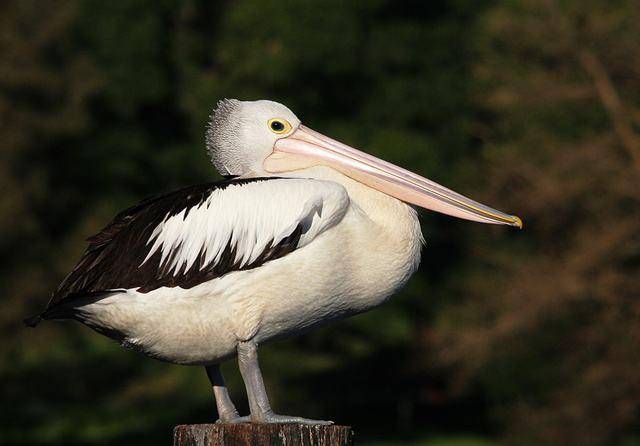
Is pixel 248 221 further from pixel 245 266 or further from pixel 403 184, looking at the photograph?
pixel 403 184

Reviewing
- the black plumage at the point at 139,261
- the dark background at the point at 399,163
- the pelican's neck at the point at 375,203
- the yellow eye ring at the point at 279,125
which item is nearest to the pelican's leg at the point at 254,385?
the black plumage at the point at 139,261

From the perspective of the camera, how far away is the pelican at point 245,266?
4.10 metres

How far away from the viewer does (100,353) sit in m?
22.2

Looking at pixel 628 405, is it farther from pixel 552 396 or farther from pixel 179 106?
pixel 179 106

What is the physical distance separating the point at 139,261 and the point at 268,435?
856 mm

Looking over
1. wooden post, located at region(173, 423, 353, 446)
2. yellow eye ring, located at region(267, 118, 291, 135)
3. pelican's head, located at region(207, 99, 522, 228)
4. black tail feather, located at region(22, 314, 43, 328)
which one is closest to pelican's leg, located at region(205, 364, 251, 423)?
wooden post, located at region(173, 423, 353, 446)

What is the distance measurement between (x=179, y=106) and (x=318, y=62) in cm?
484

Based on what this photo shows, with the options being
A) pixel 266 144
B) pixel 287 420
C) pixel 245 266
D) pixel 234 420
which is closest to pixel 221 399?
pixel 234 420

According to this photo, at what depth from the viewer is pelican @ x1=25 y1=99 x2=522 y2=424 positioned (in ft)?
13.5

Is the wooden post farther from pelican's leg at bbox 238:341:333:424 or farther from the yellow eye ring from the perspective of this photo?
the yellow eye ring

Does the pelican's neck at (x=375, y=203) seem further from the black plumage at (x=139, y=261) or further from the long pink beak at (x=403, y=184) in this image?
the black plumage at (x=139, y=261)

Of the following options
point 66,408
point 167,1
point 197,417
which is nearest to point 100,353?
point 66,408

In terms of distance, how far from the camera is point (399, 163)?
52.0 ft

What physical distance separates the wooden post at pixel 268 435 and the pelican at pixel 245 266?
7cm
